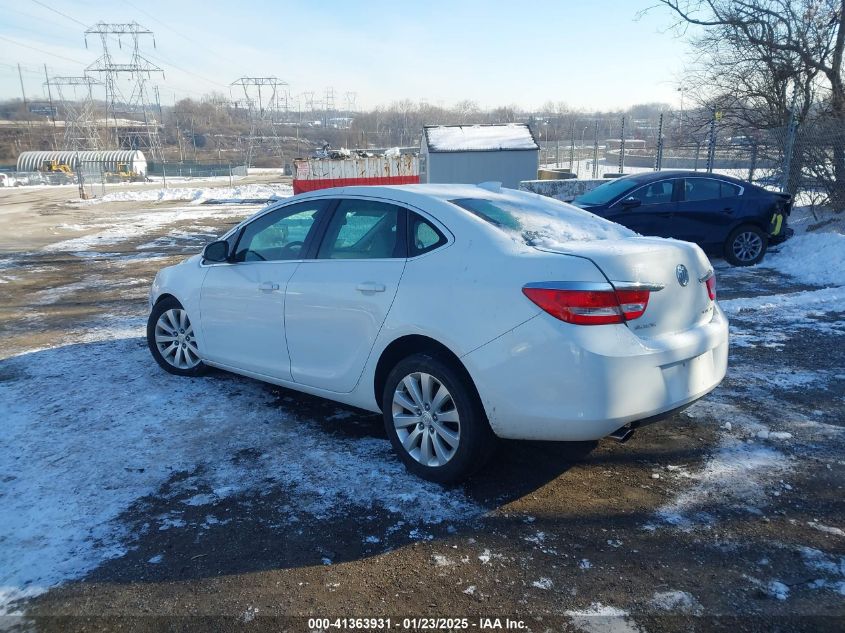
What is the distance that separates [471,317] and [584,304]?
58 cm

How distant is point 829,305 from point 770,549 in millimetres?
5603

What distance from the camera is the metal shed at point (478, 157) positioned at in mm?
23875

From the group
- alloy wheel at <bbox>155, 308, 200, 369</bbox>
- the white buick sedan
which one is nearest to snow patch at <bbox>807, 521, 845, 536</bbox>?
the white buick sedan

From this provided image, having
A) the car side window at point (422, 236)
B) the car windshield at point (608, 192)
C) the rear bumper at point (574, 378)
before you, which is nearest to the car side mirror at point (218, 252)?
the car side window at point (422, 236)

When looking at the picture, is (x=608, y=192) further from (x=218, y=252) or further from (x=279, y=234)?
(x=218, y=252)

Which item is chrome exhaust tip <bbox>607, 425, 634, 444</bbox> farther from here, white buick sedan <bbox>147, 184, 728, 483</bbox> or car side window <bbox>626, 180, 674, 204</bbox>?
car side window <bbox>626, 180, 674, 204</bbox>

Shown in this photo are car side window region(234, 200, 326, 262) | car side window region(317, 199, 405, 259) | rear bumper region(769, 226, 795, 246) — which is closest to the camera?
car side window region(317, 199, 405, 259)

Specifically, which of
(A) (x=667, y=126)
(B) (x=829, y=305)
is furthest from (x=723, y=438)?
(A) (x=667, y=126)

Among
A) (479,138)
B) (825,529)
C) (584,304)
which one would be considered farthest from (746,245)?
(479,138)

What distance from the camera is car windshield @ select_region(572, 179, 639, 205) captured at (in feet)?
33.9

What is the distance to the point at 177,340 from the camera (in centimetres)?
545

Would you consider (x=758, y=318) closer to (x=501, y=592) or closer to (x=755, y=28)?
(x=501, y=592)

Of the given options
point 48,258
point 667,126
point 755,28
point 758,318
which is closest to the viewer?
point 758,318

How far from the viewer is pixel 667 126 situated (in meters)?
19.9
